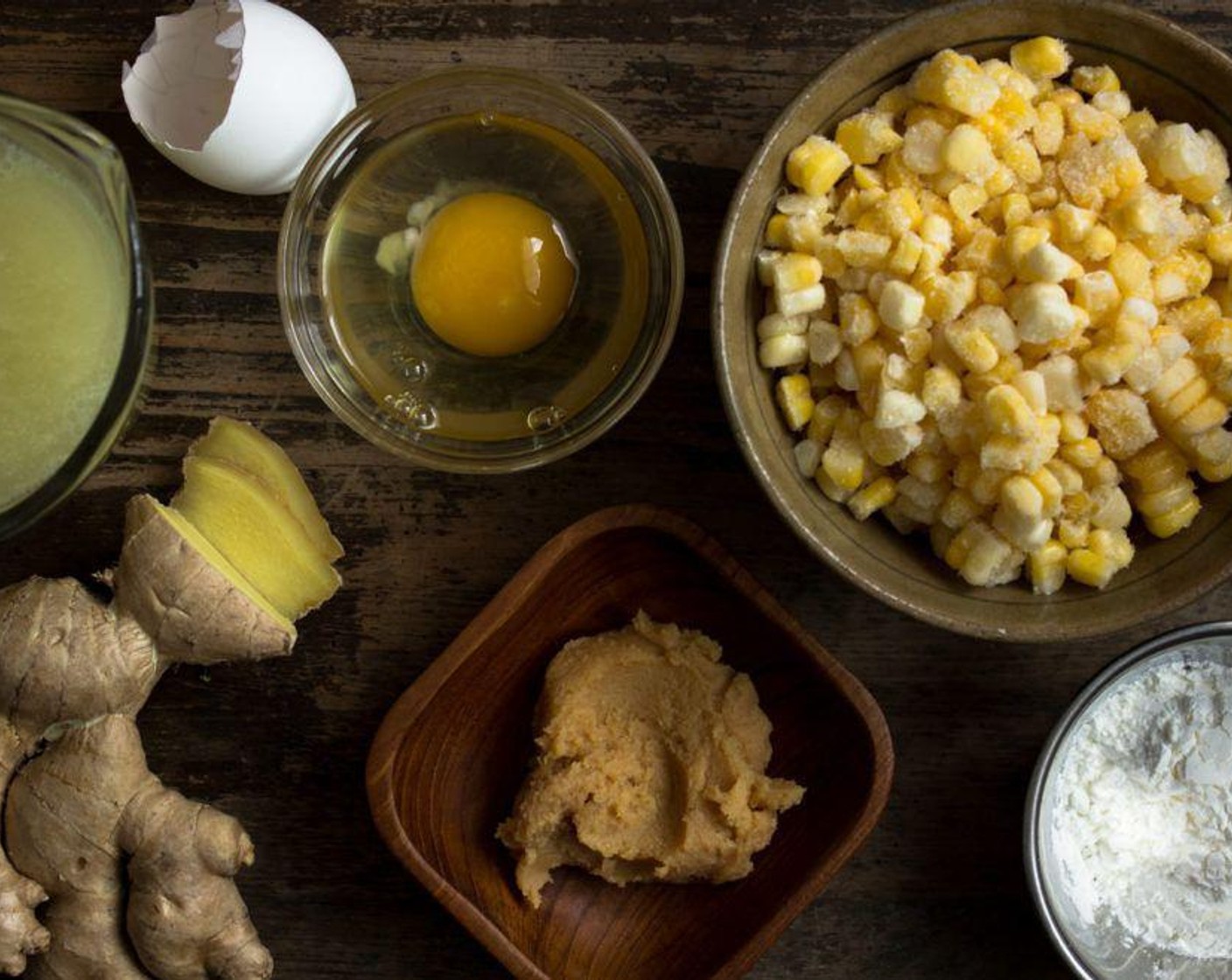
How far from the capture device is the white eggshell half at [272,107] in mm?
1977

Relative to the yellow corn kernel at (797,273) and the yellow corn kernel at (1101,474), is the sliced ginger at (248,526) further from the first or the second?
the yellow corn kernel at (1101,474)

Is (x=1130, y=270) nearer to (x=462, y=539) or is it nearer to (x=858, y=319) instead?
(x=858, y=319)

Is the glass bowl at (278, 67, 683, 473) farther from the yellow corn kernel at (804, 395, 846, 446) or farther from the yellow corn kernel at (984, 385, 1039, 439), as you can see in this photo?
the yellow corn kernel at (984, 385, 1039, 439)

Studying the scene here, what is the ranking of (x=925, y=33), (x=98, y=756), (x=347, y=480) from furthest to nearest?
(x=347, y=480), (x=98, y=756), (x=925, y=33)

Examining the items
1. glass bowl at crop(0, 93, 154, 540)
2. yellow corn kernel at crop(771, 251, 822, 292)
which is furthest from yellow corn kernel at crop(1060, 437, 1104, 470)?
glass bowl at crop(0, 93, 154, 540)

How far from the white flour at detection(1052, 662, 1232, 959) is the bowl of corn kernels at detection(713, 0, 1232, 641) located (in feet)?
0.91

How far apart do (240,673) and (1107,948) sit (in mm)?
1465

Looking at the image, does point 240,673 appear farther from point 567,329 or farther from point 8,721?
point 567,329

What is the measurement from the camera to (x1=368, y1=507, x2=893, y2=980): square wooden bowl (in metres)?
2.11

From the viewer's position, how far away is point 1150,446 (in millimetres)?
1910

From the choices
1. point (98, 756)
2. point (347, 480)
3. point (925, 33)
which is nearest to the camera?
point (925, 33)

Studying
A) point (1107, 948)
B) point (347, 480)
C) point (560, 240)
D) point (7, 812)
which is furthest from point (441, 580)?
point (1107, 948)

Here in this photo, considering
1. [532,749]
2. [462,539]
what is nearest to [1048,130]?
[462,539]

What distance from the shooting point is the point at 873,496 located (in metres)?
1.95
